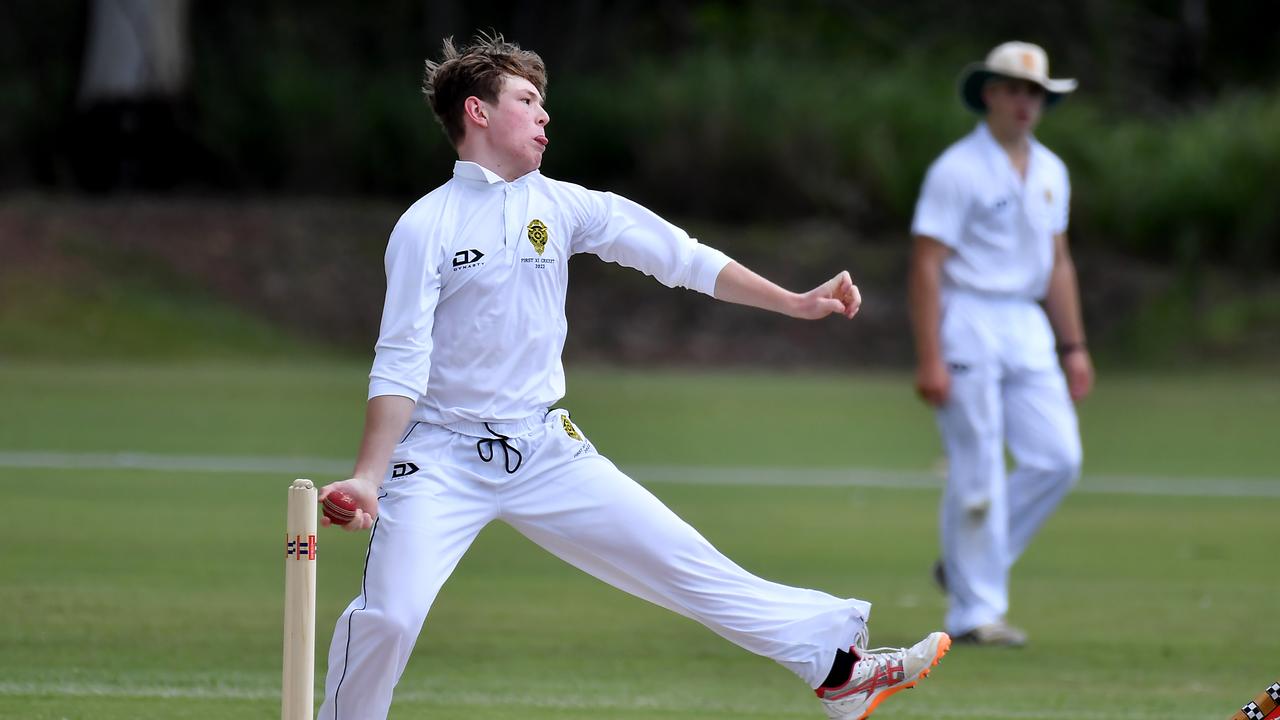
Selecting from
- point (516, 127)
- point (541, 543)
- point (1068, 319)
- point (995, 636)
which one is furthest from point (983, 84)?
point (541, 543)

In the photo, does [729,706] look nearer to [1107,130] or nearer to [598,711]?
[598,711]

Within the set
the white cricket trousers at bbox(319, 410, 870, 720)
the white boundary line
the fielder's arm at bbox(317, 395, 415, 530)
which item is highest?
the fielder's arm at bbox(317, 395, 415, 530)

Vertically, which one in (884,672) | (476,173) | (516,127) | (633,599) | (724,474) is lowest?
(724,474)

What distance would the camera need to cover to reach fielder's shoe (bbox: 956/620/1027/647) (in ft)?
27.9

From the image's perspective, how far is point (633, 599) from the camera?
32.9 ft

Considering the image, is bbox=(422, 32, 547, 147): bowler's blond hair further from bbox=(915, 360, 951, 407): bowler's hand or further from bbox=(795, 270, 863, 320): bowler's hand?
bbox=(915, 360, 951, 407): bowler's hand

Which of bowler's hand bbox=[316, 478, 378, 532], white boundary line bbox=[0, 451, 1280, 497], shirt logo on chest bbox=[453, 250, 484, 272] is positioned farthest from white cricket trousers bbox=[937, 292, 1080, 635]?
white boundary line bbox=[0, 451, 1280, 497]

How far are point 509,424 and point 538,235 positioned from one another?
1.81 ft

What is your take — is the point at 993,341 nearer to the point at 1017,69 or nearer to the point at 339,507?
the point at 1017,69

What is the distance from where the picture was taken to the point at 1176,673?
7898mm

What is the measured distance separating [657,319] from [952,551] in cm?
1933

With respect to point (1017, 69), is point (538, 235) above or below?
below

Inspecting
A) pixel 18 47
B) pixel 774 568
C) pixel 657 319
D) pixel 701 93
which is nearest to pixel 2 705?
pixel 774 568

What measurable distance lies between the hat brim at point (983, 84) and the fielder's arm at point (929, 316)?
85 cm
